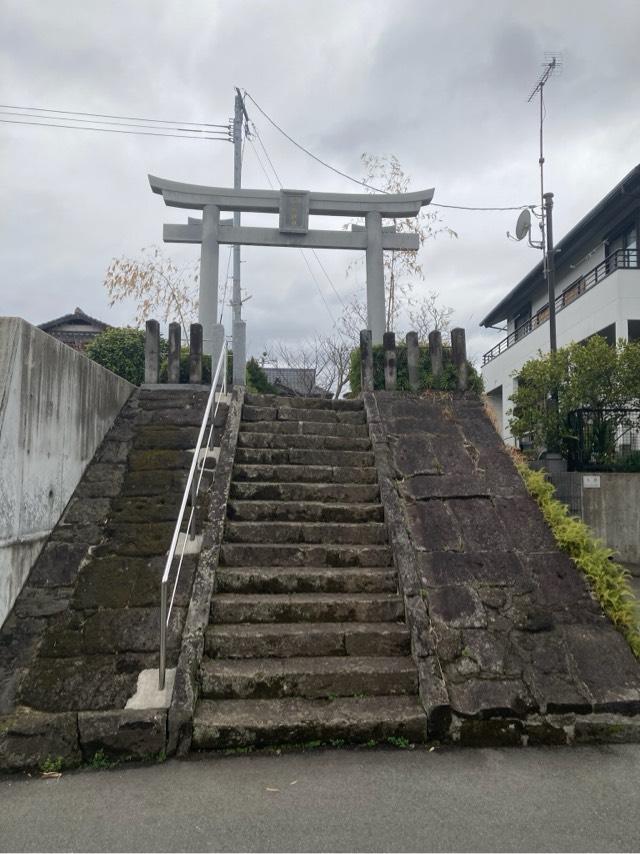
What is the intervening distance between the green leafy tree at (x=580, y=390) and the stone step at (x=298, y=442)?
3051mm

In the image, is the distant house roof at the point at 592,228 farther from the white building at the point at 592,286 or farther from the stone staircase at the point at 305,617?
the stone staircase at the point at 305,617

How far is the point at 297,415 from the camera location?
743 centimetres

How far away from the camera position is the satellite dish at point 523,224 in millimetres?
14078

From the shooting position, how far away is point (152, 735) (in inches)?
138

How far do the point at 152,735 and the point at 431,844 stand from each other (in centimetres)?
170

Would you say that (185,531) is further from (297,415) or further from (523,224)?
(523,224)

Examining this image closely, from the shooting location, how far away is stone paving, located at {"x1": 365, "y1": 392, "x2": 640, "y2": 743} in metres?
3.76

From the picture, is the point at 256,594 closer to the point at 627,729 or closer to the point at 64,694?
the point at 64,694

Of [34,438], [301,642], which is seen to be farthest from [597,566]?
[34,438]

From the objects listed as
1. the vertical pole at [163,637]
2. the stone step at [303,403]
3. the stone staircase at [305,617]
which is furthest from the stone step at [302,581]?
the stone step at [303,403]

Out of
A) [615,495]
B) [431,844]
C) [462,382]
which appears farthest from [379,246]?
[431,844]

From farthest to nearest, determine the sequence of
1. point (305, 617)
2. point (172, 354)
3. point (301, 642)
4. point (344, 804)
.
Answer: point (172, 354), point (305, 617), point (301, 642), point (344, 804)

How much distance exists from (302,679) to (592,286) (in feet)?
45.4

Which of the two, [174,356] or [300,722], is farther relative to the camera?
[174,356]
